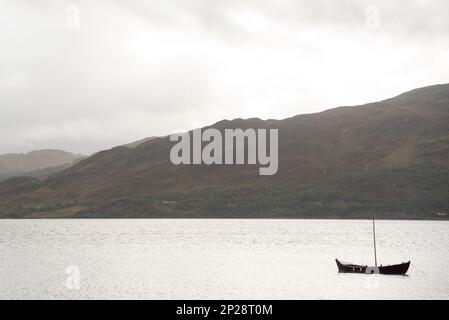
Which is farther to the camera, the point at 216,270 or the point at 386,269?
the point at 216,270

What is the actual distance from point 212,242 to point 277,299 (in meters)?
86.3

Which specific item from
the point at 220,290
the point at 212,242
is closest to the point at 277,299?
the point at 220,290

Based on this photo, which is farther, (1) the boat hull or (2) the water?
(1) the boat hull

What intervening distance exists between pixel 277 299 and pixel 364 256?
2247 inches

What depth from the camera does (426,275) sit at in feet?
291

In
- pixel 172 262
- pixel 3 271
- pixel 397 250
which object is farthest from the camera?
pixel 397 250

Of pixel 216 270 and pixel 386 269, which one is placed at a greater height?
pixel 386 269

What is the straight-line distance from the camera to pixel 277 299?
68.0 meters

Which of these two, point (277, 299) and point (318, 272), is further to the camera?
point (318, 272)

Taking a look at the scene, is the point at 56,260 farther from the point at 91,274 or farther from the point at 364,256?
the point at 364,256

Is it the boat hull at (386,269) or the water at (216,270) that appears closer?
the water at (216,270)
